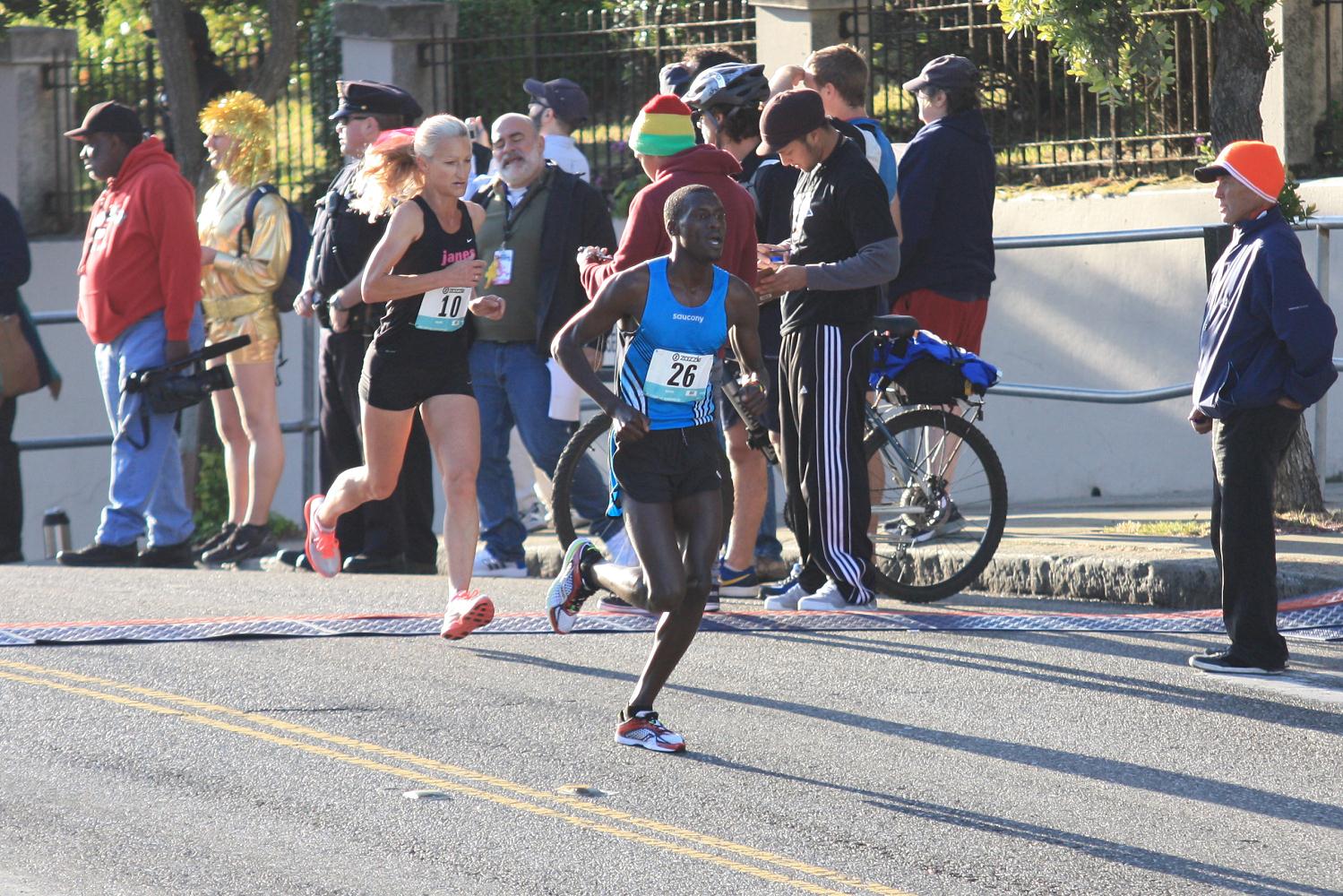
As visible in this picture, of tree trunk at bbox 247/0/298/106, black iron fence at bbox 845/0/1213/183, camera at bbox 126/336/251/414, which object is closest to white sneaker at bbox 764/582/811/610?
camera at bbox 126/336/251/414

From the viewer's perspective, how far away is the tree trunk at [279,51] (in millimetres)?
14992

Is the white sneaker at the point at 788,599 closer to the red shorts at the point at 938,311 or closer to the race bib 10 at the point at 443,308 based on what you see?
the red shorts at the point at 938,311

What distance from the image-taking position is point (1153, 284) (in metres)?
11.8

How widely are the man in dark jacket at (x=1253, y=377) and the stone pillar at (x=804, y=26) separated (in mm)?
6446

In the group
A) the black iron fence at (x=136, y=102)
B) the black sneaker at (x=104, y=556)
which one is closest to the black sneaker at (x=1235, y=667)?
the black sneaker at (x=104, y=556)

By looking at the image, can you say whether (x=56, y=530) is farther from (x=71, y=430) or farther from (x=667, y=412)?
(x=667, y=412)

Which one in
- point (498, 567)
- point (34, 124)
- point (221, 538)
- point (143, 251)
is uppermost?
point (34, 124)

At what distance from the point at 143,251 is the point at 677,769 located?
223 inches

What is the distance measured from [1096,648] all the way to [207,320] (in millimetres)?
5402

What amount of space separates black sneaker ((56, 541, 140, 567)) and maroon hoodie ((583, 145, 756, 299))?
4.05m

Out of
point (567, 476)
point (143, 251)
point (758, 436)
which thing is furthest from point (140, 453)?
point (758, 436)

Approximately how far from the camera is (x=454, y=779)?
5863 millimetres

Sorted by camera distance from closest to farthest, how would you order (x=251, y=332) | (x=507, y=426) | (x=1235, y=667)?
1. (x=1235, y=667)
2. (x=507, y=426)
3. (x=251, y=332)

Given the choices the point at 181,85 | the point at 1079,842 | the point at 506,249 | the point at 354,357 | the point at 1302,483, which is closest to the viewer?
the point at 1079,842
